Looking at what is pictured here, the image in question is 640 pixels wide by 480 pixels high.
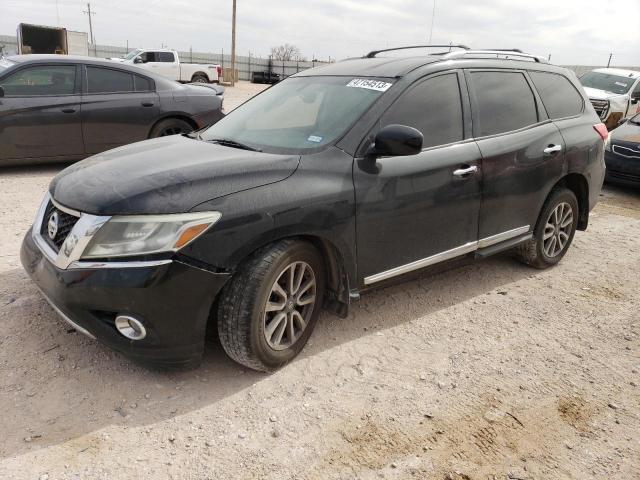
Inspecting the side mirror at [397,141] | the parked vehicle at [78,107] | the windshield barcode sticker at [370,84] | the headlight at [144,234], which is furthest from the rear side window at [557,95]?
the parked vehicle at [78,107]

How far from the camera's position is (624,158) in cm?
803

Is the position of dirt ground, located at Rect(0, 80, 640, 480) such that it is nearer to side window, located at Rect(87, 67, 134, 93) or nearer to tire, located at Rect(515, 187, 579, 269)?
tire, located at Rect(515, 187, 579, 269)

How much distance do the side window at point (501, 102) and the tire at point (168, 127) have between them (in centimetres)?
508

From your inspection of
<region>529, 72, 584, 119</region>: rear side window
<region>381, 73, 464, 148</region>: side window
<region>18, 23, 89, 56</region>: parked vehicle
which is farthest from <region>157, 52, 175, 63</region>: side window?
<region>381, 73, 464, 148</region>: side window

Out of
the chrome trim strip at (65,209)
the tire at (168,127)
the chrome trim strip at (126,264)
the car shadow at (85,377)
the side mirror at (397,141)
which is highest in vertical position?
the side mirror at (397,141)

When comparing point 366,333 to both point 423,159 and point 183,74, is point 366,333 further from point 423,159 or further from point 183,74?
point 183,74

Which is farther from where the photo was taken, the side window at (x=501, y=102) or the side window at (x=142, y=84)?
the side window at (x=142, y=84)

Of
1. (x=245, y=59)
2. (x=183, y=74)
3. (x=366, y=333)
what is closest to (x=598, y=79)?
(x=366, y=333)

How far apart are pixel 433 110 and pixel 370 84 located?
1.52ft

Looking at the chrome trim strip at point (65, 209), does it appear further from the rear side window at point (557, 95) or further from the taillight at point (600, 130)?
the taillight at point (600, 130)

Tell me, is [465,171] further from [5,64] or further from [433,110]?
[5,64]

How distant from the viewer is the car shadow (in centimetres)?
252

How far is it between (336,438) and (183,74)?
1000 inches

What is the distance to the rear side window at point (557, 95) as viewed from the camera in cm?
443
